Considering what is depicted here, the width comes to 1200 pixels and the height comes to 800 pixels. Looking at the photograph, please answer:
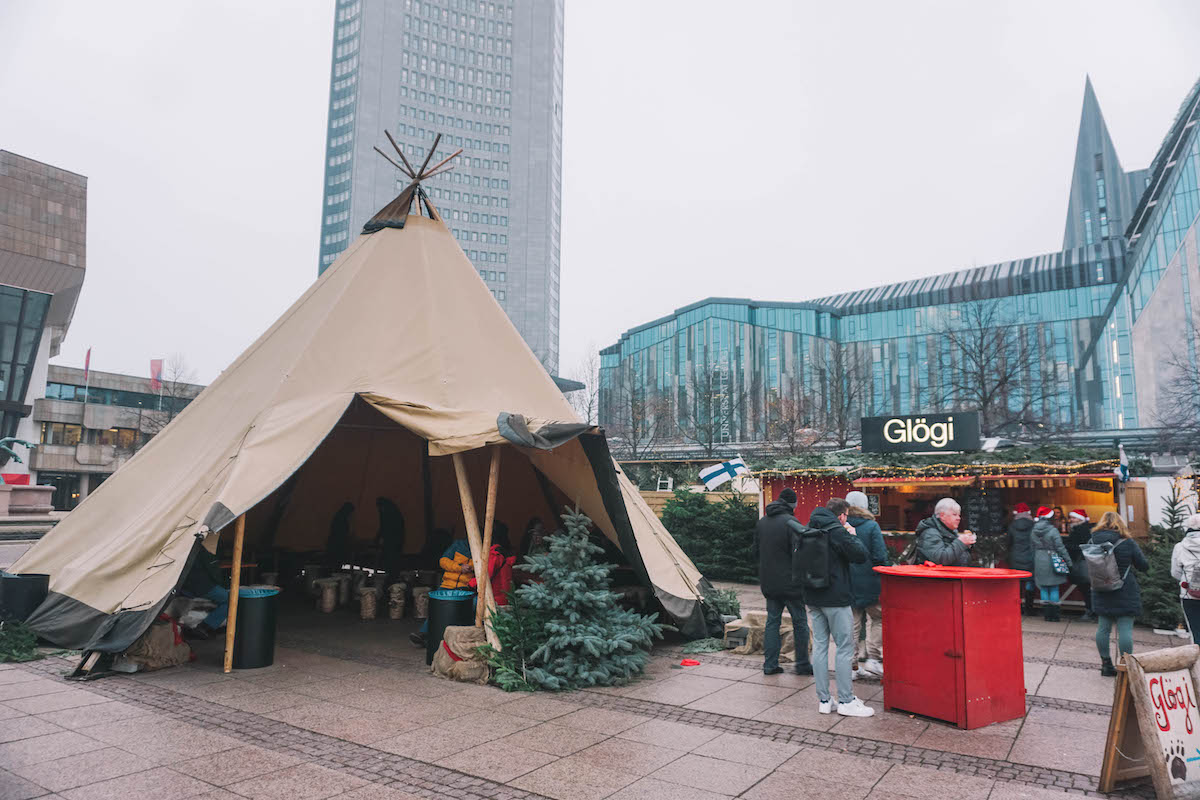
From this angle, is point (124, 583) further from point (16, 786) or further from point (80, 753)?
point (16, 786)

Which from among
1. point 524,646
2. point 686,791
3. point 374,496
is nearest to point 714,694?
point 524,646

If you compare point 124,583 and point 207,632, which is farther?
point 207,632

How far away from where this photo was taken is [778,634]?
24.4 feet

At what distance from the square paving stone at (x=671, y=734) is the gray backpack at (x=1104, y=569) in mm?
4003

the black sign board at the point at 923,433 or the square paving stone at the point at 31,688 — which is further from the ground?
the black sign board at the point at 923,433

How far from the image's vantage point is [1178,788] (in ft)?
13.5

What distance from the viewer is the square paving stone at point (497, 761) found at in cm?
461

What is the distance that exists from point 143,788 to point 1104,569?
25.5ft

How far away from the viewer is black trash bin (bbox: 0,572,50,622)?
8039 millimetres

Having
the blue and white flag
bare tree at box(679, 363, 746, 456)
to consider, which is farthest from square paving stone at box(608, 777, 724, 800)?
bare tree at box(679, 363, 746, 456)

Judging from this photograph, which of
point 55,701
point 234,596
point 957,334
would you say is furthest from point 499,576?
point 957,334

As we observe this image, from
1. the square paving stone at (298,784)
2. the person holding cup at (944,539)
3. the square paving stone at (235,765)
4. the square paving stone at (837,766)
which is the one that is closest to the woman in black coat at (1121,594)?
the person holding cup at (944,539)

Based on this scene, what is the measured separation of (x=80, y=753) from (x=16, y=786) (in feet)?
1.98

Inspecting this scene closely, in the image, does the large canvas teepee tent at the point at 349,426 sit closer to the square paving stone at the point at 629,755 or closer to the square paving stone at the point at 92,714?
the square paving stone at the point at 92,714
